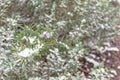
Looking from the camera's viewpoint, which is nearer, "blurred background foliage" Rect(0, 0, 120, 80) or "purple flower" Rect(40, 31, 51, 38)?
"blurred background foliage" Rect(0, 0, 120, 80)

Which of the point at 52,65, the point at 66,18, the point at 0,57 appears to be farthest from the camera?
the point at 66,18

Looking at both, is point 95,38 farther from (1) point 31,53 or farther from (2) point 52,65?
(1) point 31,53

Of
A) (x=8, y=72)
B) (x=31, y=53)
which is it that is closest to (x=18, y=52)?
(x=31, y=53)

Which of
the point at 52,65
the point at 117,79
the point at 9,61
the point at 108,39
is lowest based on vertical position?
the point at 117,79

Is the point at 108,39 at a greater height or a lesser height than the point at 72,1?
lesser

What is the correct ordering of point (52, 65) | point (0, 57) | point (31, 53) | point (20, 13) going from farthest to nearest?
point (20, 13) → point (52, 65) → point (0, 57) → point (31, 53)

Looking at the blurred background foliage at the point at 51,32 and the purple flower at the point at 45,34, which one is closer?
the blurred background foliage at the point at 51,32

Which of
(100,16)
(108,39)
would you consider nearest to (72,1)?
(100,16)

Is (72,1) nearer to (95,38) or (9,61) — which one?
(95,38)

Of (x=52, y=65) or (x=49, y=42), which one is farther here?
(x=52, y=65)
